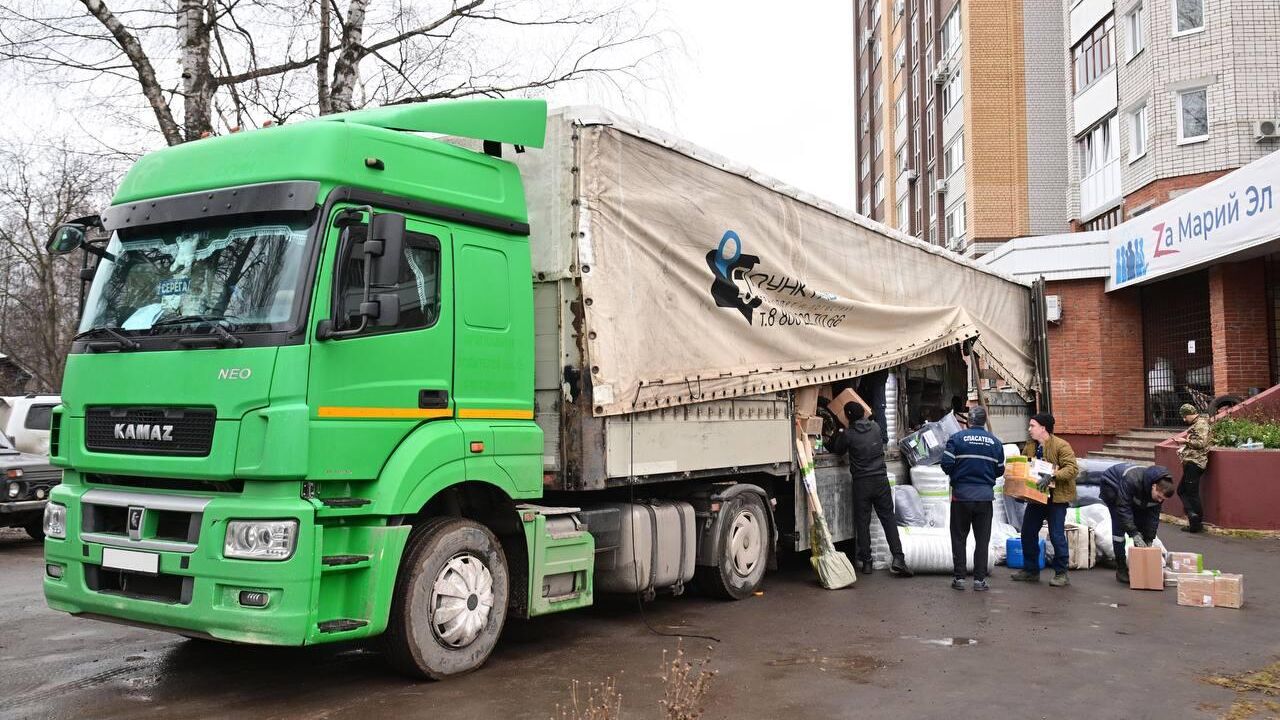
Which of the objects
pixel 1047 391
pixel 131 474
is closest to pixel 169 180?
pixel 131 474

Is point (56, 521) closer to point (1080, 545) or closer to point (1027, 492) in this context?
point (1027, 492)

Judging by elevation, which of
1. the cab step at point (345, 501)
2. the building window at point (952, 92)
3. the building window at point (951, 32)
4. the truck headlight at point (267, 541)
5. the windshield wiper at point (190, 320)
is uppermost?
the building window at point (951, 32)

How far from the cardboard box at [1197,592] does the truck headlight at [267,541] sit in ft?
24.8

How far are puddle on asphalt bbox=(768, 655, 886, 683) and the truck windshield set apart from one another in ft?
12.4

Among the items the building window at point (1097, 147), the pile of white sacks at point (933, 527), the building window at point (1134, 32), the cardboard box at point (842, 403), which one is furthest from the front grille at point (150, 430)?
the building window at point (1097, 147)

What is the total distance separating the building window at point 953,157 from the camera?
125 feet

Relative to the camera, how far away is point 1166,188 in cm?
2386

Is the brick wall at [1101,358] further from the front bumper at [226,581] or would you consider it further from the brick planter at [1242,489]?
the front bumper at [226,581]

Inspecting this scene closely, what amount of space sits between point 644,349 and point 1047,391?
909 cm

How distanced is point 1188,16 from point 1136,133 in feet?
9.73

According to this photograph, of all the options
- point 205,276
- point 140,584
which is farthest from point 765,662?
point 205,276

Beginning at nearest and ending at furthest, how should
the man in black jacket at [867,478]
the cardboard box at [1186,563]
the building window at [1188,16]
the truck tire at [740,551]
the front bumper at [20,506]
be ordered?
the truck tire at [740,551] < the cardboard box at [1186,563] < the man in black jacket at [867,478] < the front bumper at [20,506] < the building window at [1188,16]

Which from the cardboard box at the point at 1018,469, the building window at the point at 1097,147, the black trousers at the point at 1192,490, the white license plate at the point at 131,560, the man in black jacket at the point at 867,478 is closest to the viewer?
the white license plate at the point at 131,560

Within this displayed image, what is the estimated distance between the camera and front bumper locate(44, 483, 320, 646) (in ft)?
17.4
